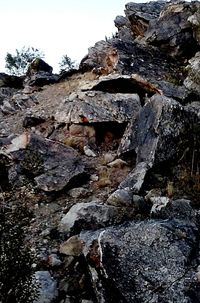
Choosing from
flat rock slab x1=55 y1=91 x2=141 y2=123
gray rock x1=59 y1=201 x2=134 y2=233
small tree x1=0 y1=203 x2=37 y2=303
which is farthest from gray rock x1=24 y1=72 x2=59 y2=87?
small tree x1=0 y1=203 x2=37 y2=303

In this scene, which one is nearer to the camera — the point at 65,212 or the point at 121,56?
the point at 65,212

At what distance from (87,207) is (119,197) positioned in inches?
31.9

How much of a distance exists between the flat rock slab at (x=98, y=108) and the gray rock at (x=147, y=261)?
254 inches

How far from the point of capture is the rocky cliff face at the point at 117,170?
7543 mm

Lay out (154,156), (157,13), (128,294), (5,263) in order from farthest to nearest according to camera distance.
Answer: (157,13) → (154,156) → (128,294) → (5,263)

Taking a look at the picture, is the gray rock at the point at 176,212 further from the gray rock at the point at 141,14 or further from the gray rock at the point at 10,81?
the gray rock at the point at 10,81

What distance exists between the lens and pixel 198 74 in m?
15.7

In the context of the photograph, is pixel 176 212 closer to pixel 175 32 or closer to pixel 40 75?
pixel 175 32

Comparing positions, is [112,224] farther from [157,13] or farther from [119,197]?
[157,13]

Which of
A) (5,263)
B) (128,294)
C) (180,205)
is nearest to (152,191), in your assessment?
(180,205)

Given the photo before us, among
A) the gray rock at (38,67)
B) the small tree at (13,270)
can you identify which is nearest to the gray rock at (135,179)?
the small tree at (13,270)

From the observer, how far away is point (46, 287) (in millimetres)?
7852

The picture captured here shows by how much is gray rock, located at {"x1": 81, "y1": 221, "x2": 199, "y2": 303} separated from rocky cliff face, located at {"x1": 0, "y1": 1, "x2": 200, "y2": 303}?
0.06ft

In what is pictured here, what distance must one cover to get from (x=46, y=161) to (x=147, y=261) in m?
5.33
